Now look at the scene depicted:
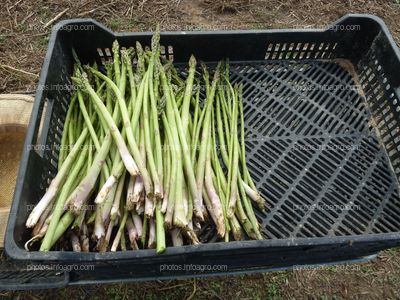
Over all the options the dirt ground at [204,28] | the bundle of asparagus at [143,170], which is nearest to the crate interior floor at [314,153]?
the bundle of asparagus at [143,170]

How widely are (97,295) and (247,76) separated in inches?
68.6

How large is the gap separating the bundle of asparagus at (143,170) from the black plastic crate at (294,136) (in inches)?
4.9

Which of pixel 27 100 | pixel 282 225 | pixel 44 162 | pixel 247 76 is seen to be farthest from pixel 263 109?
pixel 27 100

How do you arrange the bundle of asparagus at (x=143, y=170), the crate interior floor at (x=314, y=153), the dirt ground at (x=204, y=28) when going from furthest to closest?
the dirt ground at (x=204, y=28), the crate interior floor at (x=314, y=153), the bundle of asparagus at (x=143, y=170)

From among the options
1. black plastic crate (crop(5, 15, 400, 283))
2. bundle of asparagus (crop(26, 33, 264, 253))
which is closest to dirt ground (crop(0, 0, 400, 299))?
black plastic crate (crop(5, 15, 400, 283))

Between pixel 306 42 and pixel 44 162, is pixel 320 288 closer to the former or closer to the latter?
pixel 306 42

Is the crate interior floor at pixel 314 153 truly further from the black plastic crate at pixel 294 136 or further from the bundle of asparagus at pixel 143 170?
the bundle of asparagus at pixel 143 170

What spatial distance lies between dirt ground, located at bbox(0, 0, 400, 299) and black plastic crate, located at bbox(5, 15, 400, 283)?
52 centimetres

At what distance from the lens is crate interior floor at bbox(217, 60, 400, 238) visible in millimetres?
1932

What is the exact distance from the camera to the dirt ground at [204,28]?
2.22 meters

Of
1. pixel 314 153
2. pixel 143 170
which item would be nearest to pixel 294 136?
pixel 314 153

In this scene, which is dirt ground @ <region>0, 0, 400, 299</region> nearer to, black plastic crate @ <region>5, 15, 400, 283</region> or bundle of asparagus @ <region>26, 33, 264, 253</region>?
black plastic crate @ <region>5, 15, 400, 283</region>

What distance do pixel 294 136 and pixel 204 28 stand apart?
181 centimetres

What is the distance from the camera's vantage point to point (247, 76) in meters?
2.43
